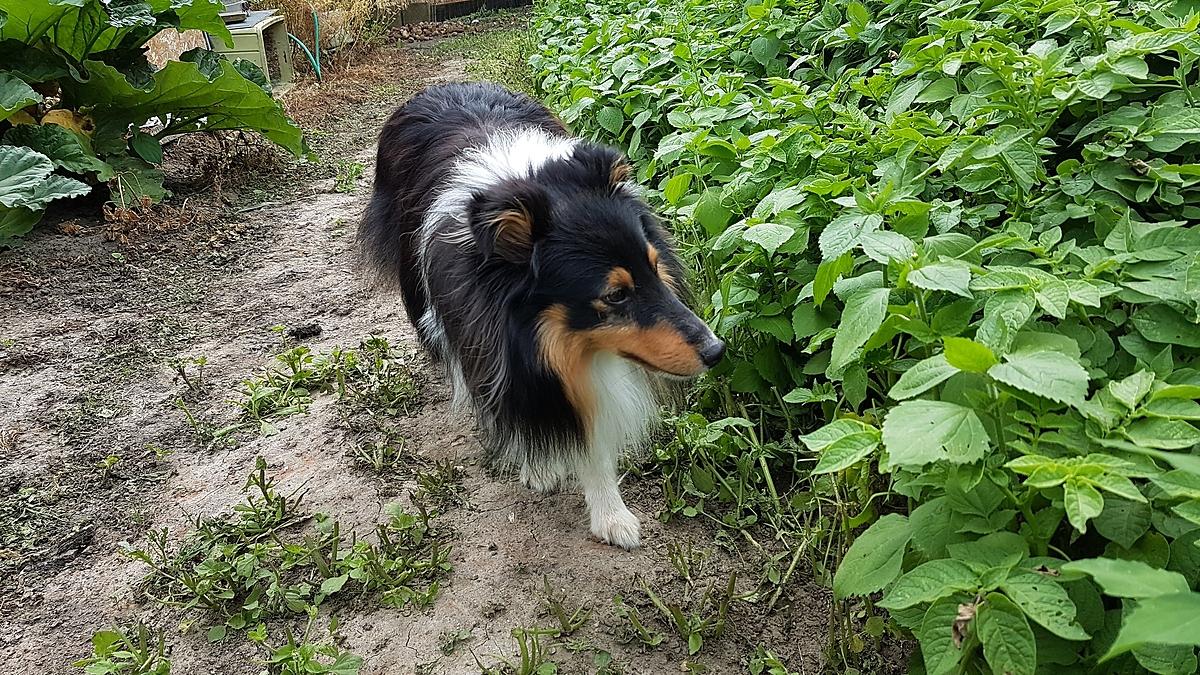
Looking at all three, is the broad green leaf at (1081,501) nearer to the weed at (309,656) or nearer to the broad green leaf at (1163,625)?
the broad green leaf at (1163,625)

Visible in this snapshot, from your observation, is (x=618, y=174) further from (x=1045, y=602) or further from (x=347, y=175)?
(x=347, y=175)

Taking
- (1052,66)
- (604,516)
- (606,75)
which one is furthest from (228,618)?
(606,75)

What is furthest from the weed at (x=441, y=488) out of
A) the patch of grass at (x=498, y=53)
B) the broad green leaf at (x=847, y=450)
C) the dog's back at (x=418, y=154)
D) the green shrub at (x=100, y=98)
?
the patch of grass at (x=498, y=53)

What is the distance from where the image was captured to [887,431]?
1.36 m

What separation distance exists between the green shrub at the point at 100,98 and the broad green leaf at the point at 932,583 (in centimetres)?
437

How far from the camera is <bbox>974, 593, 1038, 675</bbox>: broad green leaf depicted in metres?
1.32

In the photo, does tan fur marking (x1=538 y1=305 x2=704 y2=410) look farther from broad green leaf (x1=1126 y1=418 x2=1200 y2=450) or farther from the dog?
broad green leaf (x1=1126 y1=418 x2=1200 y2=450)

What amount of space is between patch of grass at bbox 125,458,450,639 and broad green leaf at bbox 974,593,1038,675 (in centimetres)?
165

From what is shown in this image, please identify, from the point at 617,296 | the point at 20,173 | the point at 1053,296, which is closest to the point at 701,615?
the point at 617,296

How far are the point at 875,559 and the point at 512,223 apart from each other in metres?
1.28

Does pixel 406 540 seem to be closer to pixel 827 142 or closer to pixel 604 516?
pixel 604 516

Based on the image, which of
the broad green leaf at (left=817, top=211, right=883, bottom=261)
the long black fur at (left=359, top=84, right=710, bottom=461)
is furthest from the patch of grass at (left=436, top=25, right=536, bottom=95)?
the broad green leaf at (left=817, top=211, right=883, bottom=261)

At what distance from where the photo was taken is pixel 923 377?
150cm

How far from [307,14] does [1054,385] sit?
1022 cm
